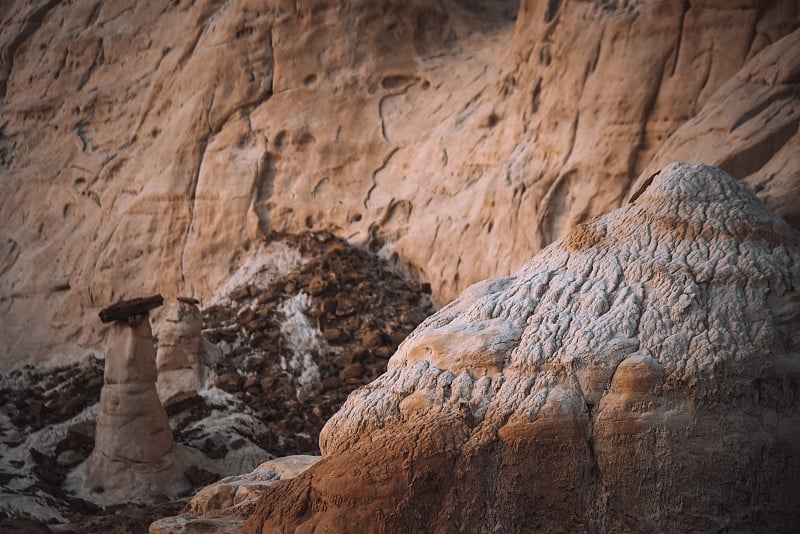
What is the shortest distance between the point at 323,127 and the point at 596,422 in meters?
8.31

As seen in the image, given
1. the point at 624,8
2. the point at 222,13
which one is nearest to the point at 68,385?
the point at 222,13

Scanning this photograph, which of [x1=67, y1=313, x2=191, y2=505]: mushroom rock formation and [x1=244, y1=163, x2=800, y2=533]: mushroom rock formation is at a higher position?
[x1=67, y1=313, x2=191, y2=505]: mushroom rock formation

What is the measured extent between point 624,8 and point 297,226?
475 centimetres

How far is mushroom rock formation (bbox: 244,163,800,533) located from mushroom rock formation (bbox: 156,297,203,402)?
5580 millimetres

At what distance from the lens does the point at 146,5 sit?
1462cm

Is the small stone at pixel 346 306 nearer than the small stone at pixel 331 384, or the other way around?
the small stone at pixel 331 384

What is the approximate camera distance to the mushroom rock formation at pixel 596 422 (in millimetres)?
4891

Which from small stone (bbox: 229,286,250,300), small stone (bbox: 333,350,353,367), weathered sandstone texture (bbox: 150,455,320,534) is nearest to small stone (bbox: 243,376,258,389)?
small stone (bbox: 333,350,353,367)

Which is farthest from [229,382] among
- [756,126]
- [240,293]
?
[756,126]

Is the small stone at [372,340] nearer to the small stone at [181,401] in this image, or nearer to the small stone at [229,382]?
the small stone at [229,382]

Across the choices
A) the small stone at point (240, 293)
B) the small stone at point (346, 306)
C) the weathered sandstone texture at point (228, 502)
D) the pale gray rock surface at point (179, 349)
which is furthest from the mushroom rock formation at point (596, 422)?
the small stone at point (240, 293)

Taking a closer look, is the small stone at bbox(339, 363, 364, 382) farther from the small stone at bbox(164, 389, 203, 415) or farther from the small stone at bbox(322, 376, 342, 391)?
the small stone at bbox(164, 389, 203, 415)

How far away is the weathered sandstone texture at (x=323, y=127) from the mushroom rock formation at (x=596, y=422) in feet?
12.6

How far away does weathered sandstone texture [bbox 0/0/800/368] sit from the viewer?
972 centimetres
